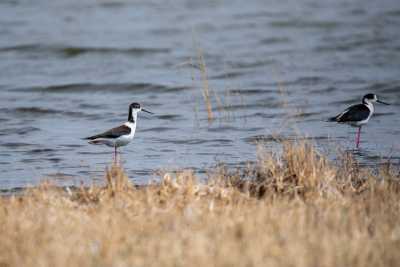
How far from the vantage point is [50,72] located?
69.4ft

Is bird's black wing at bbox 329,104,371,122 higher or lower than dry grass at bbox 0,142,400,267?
higher

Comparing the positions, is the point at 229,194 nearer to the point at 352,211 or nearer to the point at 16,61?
the point at 352,211

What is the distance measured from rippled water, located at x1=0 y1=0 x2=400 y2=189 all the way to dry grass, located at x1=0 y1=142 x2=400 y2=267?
2.27 metres

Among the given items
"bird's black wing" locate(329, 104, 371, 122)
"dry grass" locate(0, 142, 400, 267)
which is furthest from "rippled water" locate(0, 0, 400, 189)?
"dry grass" locate(0, 142, 400, 267)

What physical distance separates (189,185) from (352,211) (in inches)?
64.4

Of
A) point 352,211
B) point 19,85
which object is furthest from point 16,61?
point 352,211

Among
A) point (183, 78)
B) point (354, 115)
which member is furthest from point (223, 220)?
point (183, 78)

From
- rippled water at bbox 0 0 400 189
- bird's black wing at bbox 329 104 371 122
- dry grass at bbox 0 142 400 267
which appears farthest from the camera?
bird's black wing at bbox 329 104 371 122

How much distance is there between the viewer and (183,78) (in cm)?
1969

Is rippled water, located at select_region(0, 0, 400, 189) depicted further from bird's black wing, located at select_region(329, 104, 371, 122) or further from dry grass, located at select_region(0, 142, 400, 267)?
dry grass, located at select_region(0, 142, 400, 267)

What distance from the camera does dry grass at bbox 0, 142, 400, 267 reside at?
5.59 meters

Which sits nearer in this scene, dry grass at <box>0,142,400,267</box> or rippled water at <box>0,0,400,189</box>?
dry grass at <box>0,142,400,267</box>

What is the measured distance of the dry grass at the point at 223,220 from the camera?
5590 mm

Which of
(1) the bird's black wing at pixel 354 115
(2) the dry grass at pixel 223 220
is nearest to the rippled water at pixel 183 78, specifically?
(1) the bird's black wing at pixel 354 115
